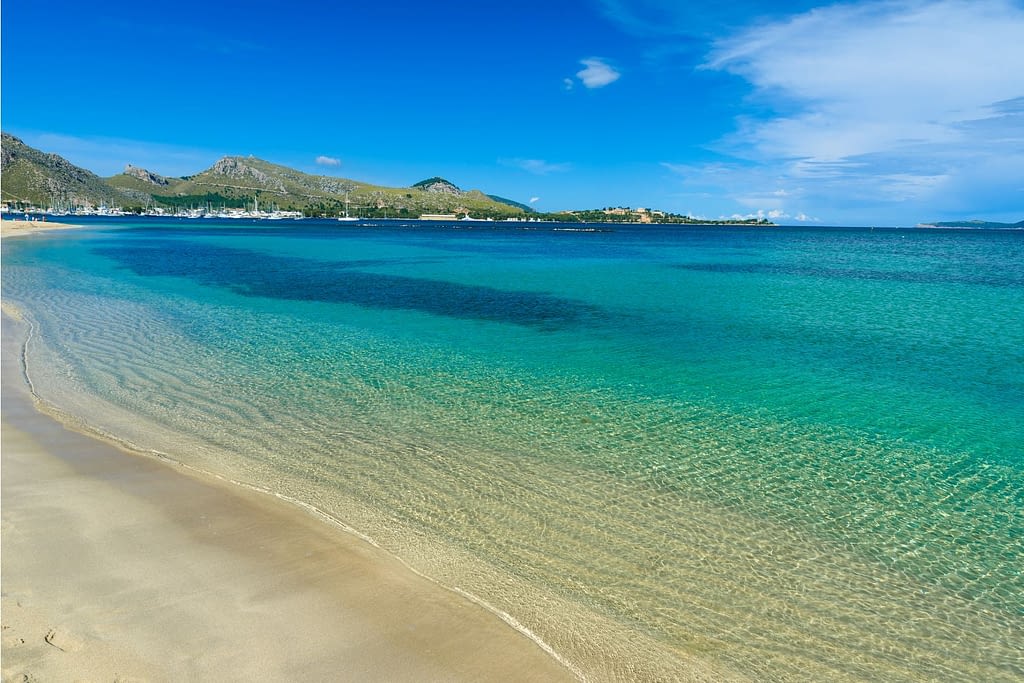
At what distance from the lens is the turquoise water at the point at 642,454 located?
7.27m

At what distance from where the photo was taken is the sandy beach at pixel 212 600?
5.98m

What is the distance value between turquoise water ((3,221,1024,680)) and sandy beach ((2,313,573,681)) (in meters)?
0.69

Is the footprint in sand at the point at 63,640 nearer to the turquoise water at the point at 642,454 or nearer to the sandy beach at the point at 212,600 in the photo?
the sandy beach at the point at 212,600

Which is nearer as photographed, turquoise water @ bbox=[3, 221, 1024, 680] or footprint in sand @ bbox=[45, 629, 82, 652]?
footprint in sand @ bbox=[45, 629, 82, 652]

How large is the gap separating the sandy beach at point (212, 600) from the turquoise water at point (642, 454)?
0.69 meters

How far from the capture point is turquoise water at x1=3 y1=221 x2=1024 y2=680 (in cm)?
727

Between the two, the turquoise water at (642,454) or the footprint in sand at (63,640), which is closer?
the footprint in sand at (63,640)

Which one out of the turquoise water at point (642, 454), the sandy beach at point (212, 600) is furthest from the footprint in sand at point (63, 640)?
the turquoise water at point (642, 454)

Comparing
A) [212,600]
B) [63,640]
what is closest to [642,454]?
[212,600]

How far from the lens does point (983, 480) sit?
11.5 meters

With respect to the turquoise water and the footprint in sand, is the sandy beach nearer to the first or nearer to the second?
the footprint in sand

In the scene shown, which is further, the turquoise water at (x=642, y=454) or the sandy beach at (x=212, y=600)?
the turquoise water at (x=642, y=454)

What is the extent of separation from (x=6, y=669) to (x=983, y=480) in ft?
52.4

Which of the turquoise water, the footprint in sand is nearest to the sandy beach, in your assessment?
the footprint in sand
